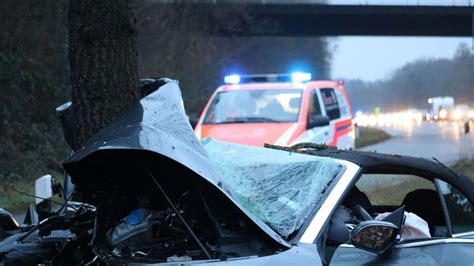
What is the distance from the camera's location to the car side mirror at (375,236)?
2963 millimetres

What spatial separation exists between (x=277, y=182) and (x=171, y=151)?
2.98ft

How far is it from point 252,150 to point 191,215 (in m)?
1.17

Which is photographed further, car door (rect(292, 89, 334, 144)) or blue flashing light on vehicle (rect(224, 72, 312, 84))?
blue flashing light on vehicle (rect(224, 72, 312, 84))

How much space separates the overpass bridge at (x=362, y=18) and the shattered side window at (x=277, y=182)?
98.8 feet

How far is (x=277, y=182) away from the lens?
3662mm

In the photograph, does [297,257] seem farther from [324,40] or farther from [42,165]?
[324,40]

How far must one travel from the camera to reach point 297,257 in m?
2.94

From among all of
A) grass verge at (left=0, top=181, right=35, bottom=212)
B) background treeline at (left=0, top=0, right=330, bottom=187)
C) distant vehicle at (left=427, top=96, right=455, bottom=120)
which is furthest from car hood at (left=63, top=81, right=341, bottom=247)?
distant vehicle at (left=427, top=96, right=455, bottom=120)

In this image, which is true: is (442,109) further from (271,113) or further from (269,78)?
(271,113)

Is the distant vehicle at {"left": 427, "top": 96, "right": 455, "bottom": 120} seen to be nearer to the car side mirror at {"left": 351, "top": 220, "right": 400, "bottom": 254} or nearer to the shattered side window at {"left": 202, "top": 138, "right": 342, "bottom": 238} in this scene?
the shattered side window at {"left": 202, "top": 138, "right": 342, "bottom": 238}

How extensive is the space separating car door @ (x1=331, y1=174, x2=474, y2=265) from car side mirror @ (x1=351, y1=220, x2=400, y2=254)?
10 centimetres

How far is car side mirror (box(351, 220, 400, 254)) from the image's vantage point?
296 cm

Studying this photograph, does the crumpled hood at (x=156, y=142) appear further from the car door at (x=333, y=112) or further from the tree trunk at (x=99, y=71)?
the car door at (x=333, y=112)

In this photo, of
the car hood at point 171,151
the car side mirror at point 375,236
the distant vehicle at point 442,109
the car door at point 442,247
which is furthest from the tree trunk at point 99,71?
the distant vehicle at point 442,109
